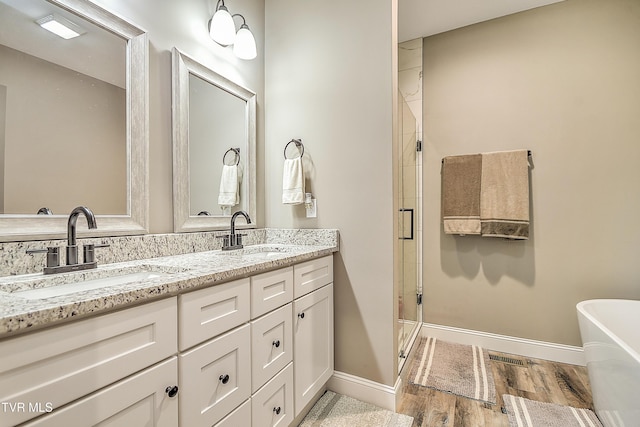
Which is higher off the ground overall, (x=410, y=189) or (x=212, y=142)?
(x=212, y=142)

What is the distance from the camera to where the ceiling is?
2242 mm

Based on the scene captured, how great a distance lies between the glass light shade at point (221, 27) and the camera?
63.2 inches

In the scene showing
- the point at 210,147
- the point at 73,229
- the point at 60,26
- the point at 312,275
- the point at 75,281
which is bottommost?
the point at 312,275

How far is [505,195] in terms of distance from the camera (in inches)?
90.3

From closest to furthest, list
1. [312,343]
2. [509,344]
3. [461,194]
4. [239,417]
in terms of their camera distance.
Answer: [239,417] < [312,343] < [509,344] < [461,194]

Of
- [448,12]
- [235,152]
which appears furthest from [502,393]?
[448,12]

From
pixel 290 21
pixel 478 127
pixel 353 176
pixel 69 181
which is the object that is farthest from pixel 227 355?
pixel 478 127

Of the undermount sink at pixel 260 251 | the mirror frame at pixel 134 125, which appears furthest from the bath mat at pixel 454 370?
the mirror frame at pixel 134 125

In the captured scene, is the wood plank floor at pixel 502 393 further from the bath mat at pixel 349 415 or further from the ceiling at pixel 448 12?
the ceiling at pixel 448 12

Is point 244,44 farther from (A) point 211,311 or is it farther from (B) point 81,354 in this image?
(B) point 81,354

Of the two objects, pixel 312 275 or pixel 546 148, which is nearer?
pixel 312 275

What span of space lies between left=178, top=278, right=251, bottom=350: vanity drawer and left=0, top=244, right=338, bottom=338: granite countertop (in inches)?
1.2

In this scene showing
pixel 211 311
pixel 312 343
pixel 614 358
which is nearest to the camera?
pixel 211 311

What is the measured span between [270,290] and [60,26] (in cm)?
128
